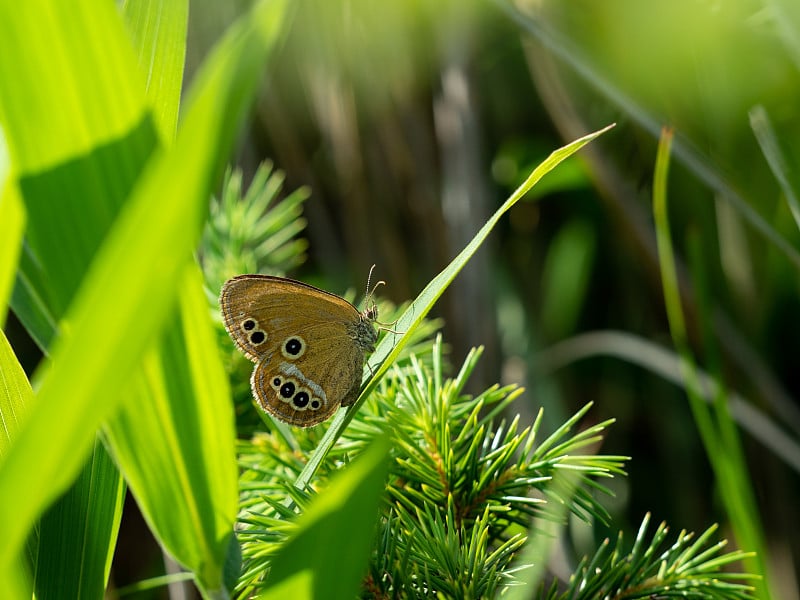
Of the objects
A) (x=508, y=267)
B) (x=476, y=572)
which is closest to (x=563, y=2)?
(x=508, y=267)

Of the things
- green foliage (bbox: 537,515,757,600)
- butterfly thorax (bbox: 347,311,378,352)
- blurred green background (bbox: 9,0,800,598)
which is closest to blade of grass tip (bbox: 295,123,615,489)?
green foliage (bbox: 537,515,757,600)

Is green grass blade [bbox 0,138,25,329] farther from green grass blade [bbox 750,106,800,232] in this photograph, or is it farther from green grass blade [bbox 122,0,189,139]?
green grass blade [bbox 750,106,800,232]

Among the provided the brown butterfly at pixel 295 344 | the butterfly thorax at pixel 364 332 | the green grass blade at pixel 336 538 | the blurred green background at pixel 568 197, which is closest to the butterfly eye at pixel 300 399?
the brown butterfly at pixel 295 344

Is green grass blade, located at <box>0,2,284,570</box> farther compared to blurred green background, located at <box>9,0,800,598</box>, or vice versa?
blurred green background, located at <box>9,0,800,598</box>

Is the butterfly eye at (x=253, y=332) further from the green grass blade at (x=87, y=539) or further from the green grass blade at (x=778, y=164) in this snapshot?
the green grass blade at (x=778, y=164)

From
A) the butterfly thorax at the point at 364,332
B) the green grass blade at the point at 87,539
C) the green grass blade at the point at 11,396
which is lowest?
the green grass blade at the point at 87,539

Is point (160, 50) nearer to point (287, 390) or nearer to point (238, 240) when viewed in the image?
point (287, 390)
